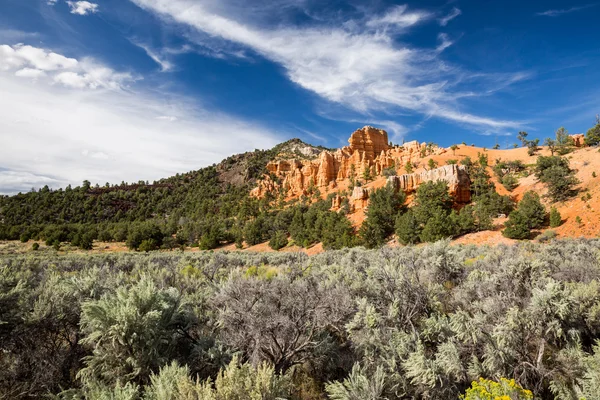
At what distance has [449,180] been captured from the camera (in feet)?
150

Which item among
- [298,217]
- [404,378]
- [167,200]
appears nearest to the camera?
[404,378]

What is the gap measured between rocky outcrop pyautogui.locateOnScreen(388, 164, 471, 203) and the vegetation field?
42.7 meters

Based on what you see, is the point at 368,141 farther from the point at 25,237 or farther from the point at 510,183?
the point at 25,237

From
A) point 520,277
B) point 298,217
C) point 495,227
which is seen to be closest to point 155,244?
point 298,217

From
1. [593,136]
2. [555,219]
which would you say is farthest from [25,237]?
[593,136]

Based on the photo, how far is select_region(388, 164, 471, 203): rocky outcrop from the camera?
45.4 meters

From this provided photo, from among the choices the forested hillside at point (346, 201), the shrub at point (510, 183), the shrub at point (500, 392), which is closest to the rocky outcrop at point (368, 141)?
the forested hillside at point (346, 201)

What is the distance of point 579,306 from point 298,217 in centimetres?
5105

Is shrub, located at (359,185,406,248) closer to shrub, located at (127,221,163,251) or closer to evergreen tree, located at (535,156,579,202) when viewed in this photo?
evergreen tree, located at (535,156,579,202)

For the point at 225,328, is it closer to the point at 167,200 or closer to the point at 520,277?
the point at 520,277

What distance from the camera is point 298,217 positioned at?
56219 millimetres

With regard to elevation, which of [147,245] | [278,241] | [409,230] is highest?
[409,230]

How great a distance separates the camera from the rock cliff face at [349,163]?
8156 centimetres

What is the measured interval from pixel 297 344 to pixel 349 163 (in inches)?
3257
